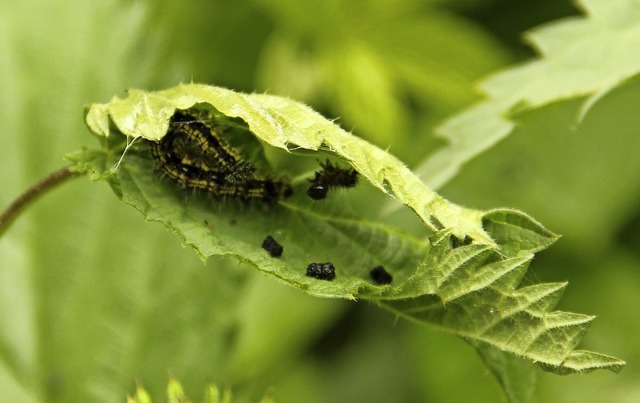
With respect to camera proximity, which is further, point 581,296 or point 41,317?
point 581,296

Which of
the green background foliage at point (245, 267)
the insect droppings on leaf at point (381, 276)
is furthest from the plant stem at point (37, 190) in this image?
the green background foliage at point (245, 267)

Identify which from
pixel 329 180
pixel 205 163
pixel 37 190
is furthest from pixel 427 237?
pixel 37 190

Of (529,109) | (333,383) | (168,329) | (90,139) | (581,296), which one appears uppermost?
(529,109)

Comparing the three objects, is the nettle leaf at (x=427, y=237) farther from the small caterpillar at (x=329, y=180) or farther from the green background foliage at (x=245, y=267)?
the green background foliage at (x=245, y=267)

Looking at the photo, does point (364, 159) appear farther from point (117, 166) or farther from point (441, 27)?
point (441, 27)

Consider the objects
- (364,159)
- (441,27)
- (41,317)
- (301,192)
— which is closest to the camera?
(364,159)

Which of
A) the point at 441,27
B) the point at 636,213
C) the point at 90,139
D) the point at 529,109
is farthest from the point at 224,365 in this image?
the point at 636,213

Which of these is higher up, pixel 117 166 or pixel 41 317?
pixel 117 166
